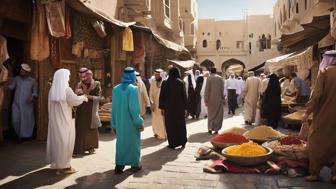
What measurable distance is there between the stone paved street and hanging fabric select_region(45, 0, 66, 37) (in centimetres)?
234

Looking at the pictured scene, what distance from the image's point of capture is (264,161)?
17.0ft

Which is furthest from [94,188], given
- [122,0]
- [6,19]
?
[122,0]

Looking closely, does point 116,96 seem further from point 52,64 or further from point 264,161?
point 52,64

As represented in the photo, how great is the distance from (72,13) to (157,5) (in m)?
10.2

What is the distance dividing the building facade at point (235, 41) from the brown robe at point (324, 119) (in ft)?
106

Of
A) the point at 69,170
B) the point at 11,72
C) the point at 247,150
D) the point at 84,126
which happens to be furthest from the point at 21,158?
the point at 247,150

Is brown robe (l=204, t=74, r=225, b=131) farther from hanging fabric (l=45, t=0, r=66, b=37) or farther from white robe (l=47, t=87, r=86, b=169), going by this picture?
white robe (l=47, t=87, r=86, b=169)

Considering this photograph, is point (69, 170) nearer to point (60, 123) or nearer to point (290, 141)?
point (60, 123)

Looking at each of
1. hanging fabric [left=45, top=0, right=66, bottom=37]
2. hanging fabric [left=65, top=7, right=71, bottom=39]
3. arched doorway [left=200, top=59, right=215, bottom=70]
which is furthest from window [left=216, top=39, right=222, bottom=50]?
hanging fabric [left=45, top=0, right=66, bottom=37]

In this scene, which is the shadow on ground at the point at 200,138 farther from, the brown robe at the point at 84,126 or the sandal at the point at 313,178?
the sandal at the point at 313,178

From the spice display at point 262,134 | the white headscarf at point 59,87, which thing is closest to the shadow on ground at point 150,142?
the spice display at point 262,134

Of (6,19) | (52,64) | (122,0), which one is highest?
(122,0)

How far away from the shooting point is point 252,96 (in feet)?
34.7

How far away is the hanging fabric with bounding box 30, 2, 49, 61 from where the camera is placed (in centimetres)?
711
